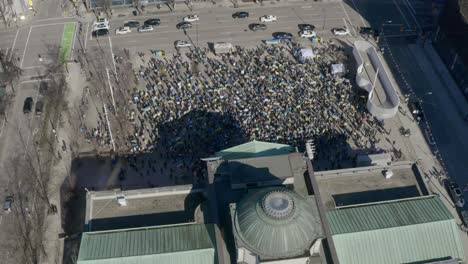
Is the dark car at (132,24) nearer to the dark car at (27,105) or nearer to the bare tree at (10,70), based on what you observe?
the bare tree at (10,70)

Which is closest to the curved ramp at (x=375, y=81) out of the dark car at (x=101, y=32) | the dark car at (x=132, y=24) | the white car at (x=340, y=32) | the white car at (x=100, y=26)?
the white car at (x=340, y=32)

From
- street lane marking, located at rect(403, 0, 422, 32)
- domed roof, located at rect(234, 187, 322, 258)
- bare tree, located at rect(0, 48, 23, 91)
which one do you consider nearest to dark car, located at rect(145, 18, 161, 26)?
bare tree, located at rect(0, 48, 23, 91)

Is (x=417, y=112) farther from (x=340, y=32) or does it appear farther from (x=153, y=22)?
(x=153, y=22)

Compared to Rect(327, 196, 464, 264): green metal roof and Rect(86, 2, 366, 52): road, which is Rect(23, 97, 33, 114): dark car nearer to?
Rect(86, 2, 366, 52): road

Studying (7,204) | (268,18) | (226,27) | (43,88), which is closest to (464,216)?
(268,18)

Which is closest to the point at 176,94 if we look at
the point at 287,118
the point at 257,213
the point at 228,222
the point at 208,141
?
the point at 208,141
